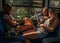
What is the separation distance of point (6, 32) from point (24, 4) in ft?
2.45

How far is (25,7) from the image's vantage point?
4430mm

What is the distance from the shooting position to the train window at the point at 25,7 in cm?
435

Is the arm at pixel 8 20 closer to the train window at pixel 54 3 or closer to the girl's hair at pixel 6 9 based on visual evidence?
the girl's hair at pixel 6 9

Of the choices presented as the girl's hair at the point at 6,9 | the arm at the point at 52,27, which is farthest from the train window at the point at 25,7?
the arm at the point at 52,27

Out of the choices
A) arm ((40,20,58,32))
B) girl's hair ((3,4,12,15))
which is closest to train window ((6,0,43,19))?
girl's hair ((3,4,12,15))

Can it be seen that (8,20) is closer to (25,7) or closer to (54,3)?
(25,7)

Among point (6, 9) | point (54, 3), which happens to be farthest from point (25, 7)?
point (54, 3)

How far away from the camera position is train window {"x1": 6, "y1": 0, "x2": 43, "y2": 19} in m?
4.35

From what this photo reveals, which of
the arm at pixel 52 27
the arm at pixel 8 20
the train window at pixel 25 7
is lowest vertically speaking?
the arm at pixel 52 27

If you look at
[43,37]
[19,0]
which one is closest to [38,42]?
[43,37]

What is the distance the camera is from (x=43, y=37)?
4266mm

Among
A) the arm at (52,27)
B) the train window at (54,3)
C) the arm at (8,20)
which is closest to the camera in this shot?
the arm at (8,20)

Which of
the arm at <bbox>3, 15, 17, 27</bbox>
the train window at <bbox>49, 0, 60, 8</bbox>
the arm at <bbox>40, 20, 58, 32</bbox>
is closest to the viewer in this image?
the arm at <bbox>3, 15, 17, 27</bbox>

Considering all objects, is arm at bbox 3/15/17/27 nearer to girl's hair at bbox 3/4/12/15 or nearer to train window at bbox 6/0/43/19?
girl's hair at bbox 3/4/12/15
